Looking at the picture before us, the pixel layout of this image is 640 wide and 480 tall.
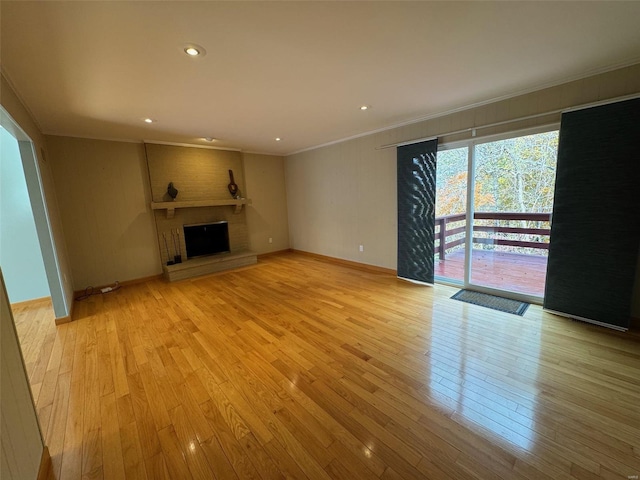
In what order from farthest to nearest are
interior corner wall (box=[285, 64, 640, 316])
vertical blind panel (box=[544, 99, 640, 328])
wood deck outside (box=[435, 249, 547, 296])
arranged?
1. wood deck outside (box=[435, 249, 547, 296])
2. interior corner wall (box=[285, 64, 640, 316])
3. vertical blind panel (box=[544, 99, 640, 328])

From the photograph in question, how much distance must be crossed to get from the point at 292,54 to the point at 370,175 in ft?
9.06

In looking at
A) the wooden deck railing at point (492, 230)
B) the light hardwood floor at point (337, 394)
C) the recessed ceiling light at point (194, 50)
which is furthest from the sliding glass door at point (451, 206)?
the recessed ceiling light at point (194, 50)

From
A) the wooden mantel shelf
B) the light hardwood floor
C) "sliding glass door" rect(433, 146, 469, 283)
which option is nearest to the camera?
the light hardwood floor

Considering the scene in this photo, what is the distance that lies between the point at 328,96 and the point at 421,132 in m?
1.68

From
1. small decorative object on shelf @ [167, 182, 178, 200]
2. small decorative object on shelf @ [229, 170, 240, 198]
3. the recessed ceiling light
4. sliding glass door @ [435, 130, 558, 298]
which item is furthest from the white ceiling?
small decorative object on shelf @ [229, 170, 240, 198]

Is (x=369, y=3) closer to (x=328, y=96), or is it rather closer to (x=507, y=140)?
(x=328, y=96)

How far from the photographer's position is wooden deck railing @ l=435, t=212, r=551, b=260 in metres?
2.98

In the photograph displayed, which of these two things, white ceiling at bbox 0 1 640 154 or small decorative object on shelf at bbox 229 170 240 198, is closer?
white ceiling at bbox 0 1 640 154

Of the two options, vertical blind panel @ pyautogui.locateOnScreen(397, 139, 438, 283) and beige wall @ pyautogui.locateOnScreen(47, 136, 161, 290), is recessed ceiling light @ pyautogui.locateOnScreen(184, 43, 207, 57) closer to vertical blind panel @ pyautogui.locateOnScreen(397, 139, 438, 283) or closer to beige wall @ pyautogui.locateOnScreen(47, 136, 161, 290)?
vertical blind panel @ pyautogui.locateOnScreen(397, 139, 438, 283)

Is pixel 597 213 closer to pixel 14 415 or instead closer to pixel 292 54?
pixel 292 54

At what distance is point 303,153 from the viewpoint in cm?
574

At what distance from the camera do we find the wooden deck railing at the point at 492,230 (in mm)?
2982

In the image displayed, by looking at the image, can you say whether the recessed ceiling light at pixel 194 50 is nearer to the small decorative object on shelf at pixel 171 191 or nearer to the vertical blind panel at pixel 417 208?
the vertical blind panel at pixel 417 208

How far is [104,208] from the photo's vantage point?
4.16 m
